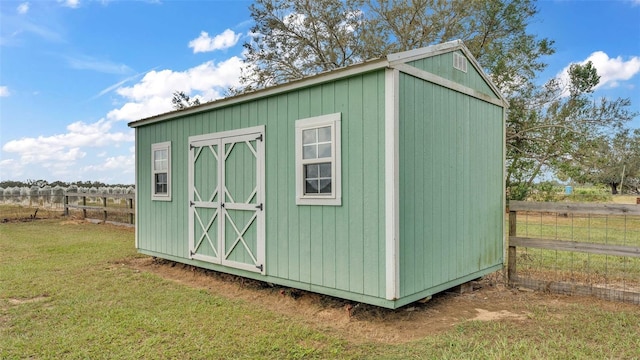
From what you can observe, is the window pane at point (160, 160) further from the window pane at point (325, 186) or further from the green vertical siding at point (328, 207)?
the window pane at point (325, 186)

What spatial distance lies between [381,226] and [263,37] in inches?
508

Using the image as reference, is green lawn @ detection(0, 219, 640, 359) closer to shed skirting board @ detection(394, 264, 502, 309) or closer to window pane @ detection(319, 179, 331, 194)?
shed skirting board @ detection(394, 264, 502, 309)

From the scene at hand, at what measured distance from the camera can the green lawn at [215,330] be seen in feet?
10.3

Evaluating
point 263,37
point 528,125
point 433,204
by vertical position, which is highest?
point 263,37

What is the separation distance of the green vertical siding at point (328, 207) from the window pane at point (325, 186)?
0.66 feet

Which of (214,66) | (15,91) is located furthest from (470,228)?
(15,91)

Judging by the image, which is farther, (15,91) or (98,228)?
(98,228)

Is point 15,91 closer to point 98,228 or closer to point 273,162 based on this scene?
point 98,228

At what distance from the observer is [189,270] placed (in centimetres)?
635

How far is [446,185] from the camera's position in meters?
4.49

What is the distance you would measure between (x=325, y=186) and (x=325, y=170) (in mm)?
176

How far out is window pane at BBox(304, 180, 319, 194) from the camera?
4300 mm

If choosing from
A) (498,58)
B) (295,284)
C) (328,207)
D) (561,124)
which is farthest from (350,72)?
(561,124)

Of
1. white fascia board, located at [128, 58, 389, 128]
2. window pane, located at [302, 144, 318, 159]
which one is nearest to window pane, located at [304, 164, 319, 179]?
window pane, located at [302, 144, 318, 159]
